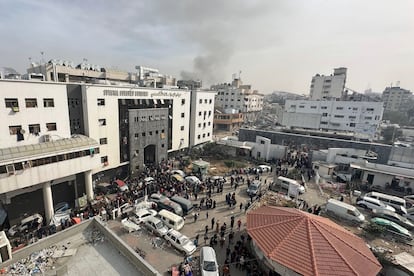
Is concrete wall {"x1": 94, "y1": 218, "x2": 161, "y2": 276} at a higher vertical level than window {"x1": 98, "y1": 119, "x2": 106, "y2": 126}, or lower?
lower

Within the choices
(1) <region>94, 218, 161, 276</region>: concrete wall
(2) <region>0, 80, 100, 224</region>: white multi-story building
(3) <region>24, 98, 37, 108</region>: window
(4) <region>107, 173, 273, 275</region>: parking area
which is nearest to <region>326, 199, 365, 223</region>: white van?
(4) <region>107, 173, 273, 275</region>: parking area

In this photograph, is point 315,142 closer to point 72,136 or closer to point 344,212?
point 344,212

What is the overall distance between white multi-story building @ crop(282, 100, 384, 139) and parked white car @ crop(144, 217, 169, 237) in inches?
2158

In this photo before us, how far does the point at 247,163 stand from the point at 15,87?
31.8 m

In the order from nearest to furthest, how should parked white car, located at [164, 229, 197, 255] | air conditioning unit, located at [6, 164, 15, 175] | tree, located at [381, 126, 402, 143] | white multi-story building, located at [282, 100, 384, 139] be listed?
parked white car, located at [164, 229, 197, 255]
air conditioning unit, located at [6, 164, 15, 175]
white multi-story building, located at [282, 100, 384, 139]
tree, located at [381, 126, 402, 143]

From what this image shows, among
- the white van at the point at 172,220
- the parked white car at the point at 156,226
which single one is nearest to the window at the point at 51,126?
the parked white car at the point at 156,226

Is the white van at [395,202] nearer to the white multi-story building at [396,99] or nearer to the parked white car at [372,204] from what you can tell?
the parked white car at [372,204]

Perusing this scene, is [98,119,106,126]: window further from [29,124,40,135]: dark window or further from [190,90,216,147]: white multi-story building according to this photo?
[190,90,216,147]: white multi-story building

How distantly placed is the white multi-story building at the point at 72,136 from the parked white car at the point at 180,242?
38.3 feet

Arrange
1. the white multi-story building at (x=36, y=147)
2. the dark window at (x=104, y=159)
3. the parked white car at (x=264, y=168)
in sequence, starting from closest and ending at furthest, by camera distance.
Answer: the white multi-story building at (x=36, y=147)
the dark window at (x=104, y=159)
the parked white car at (x=264, y=168)

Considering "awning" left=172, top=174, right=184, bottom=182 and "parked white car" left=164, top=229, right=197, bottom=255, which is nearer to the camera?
"parked white car" left=164, top=229, right=197, bottom=255

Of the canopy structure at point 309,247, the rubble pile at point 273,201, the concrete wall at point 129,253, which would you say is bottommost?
the rubble pile at point 273,201

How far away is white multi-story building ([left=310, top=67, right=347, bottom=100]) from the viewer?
77562mm

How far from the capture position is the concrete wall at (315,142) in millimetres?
33531
